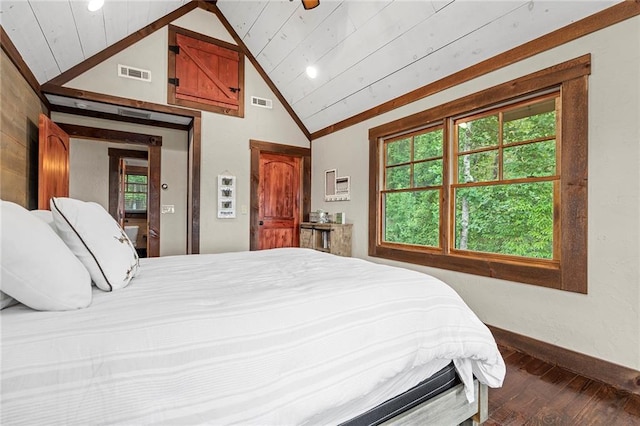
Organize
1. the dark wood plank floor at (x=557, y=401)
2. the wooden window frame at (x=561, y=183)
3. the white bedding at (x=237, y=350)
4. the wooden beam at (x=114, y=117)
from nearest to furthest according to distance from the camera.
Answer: the white bedding at (x=237, y=350)
the dark wood plank floor at (x=557, y=401)
the wooden window frame at (x=561, y=183)
the wooden beam at (x=114, y=117)

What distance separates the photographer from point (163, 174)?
15.2 ft

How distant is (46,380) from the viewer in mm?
712

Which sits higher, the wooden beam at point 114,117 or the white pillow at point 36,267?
the wooden beam at point 114,117

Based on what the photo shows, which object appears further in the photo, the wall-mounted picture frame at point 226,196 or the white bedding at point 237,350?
the wall-mounted picture frame at point 226,196

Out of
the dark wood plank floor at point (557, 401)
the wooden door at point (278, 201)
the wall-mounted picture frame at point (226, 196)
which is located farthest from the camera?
the wooden door at point (278, 201)

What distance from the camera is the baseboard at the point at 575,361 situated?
193 cm

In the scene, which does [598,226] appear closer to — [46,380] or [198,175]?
[46,380]

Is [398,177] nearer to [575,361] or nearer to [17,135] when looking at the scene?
[575,361]

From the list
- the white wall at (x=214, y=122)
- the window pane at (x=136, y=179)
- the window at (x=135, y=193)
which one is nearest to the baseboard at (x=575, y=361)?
the white wall at (x=214, y=122)

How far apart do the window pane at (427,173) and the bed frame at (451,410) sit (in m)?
2.24

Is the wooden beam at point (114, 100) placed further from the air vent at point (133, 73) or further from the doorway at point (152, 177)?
the doorway at point (152, 177)

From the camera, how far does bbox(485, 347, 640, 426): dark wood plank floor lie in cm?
164

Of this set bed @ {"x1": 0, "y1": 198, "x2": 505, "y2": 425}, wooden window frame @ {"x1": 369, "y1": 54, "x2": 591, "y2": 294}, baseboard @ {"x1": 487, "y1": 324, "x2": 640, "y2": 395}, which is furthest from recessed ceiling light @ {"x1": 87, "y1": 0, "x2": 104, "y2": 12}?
baseboard @ {"x1": 487, "y1": 324, "x2": 640, "y2": 395}

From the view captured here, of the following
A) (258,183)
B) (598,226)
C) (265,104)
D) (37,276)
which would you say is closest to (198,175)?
(258,183)
